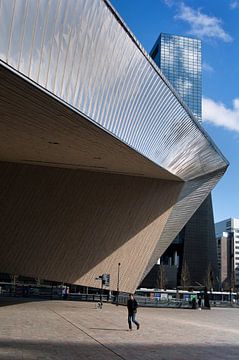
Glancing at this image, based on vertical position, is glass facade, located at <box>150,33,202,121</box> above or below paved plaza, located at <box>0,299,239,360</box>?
above

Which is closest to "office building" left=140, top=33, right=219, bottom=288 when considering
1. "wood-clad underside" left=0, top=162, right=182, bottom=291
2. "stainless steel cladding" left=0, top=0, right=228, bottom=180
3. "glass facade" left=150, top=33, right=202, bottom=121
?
"glass facade" left=150, top=33, right=202, bottom=121

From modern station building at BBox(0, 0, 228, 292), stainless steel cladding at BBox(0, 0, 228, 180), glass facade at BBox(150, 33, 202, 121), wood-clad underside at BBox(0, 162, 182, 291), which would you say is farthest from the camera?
glass facade at BBox(150, 33, 202, 121)

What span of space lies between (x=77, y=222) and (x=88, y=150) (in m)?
13.9

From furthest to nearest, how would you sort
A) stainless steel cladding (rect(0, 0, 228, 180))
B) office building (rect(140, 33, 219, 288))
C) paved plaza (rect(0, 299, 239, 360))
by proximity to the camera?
1. office building (rect(140, 33, 219, 288))
2. stainless steel cladding (rect(0, 0, 228, 180))
3. paved plaza (rect(0, 299, 239, 360))

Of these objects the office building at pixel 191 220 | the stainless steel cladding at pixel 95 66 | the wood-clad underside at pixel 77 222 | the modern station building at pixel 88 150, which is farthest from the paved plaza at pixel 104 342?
the office building at pixel 191 220

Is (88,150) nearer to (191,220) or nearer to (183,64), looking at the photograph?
(191,220)

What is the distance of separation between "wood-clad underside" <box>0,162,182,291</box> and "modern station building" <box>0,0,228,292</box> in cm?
8

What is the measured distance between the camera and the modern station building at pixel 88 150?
1479 centimetres

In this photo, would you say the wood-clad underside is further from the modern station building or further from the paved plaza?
the paved plaza

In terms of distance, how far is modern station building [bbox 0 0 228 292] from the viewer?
14.8 m

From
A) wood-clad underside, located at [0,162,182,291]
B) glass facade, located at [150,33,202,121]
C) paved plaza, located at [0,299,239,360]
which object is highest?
glass facade, located at [150,33,202,121]

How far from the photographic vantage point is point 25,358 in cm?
1059

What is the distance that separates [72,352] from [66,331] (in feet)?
15.5

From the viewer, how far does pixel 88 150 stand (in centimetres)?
2417
